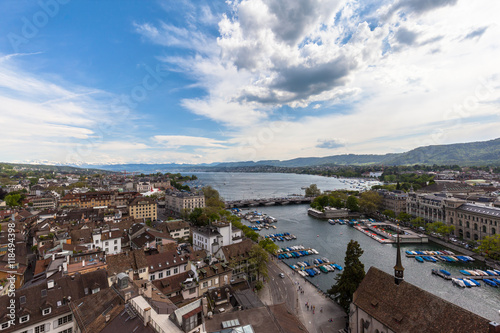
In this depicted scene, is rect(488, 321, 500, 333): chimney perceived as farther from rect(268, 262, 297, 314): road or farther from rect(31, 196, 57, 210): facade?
rect(31, 196, 57, 210): facade

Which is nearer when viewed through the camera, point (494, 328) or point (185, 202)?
point (494, 328)

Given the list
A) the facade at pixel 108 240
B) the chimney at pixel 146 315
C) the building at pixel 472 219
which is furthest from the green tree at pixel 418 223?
the chimney at pixel 146 315

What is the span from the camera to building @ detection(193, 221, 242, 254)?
41.1m

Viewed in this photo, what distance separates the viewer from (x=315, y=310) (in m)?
27.3

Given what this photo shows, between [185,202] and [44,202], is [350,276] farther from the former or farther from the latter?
[44,202]

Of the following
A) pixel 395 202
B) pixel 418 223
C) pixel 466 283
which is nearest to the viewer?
pixel 466 283

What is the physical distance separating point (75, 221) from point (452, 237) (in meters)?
86.6

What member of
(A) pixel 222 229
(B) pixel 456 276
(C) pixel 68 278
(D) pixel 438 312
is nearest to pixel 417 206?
(B) pixel 456 276

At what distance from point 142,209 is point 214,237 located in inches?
1514

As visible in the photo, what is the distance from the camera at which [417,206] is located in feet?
250

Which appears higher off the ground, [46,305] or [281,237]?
[46,305]

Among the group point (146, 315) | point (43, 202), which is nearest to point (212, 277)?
point (146, 315)

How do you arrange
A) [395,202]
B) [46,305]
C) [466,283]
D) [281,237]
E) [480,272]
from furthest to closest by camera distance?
[395,202] → [281,237] → [480,272] → [466,283] → [46,305]

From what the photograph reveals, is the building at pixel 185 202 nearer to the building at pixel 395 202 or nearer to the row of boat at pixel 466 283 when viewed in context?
the building at pixel 395 202
